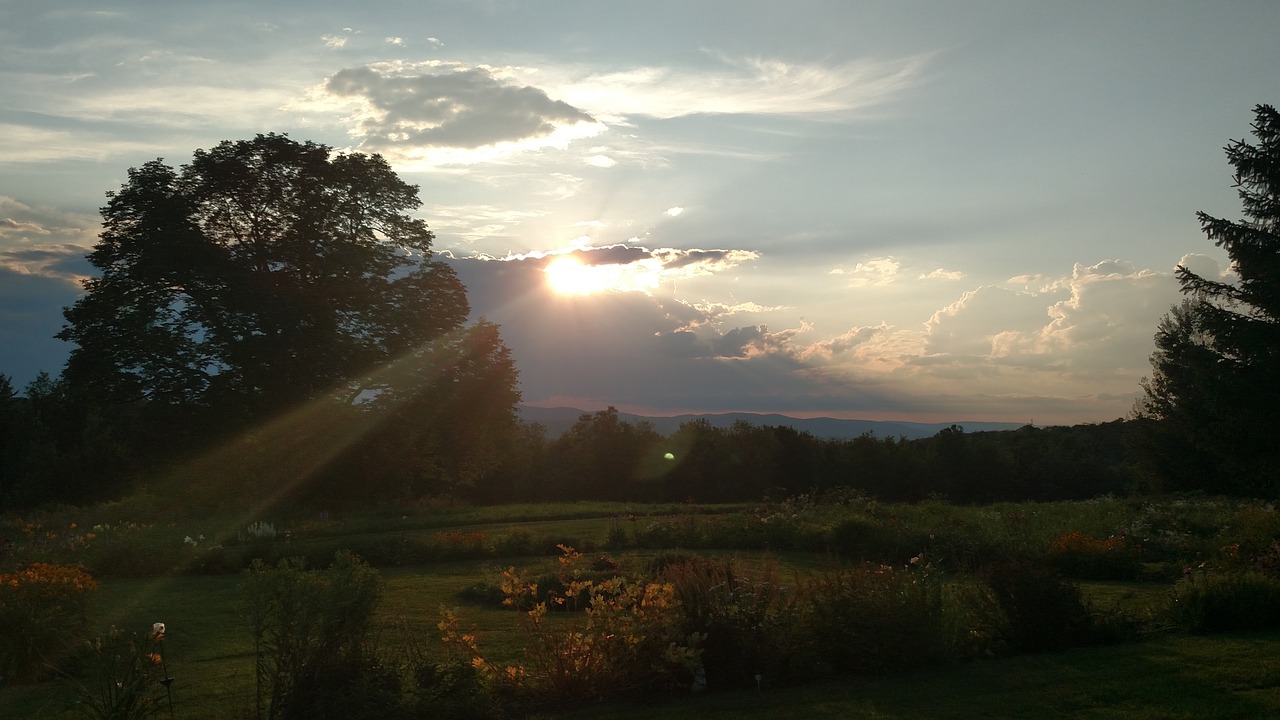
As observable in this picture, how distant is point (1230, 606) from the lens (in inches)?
367

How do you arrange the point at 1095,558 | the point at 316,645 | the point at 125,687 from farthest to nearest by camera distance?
the point at 1095,558 < the point at 316,645 < the point at 125,687

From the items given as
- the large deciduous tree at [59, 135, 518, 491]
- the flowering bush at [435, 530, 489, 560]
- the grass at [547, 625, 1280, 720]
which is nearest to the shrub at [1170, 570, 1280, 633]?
the grass at [547, 625, 1280, 720]

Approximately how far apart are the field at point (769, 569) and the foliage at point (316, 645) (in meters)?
0.40

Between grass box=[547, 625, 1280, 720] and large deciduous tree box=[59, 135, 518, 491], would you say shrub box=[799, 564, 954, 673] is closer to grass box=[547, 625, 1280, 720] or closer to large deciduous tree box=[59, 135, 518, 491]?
grass box=[547, 625, 1280, 720]

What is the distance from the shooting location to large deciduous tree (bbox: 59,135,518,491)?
2508 centimetres

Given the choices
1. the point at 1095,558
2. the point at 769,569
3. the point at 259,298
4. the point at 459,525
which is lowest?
the point at 459,525

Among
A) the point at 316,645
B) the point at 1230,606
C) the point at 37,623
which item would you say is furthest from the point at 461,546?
the point at 1230,606

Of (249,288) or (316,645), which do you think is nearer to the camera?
(316,645)

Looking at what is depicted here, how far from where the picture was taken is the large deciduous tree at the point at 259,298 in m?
25.1

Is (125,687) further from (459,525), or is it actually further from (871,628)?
(459,525)

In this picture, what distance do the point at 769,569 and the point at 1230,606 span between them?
198 inches

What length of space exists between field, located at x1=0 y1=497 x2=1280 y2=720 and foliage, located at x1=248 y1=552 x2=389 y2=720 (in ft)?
1.32

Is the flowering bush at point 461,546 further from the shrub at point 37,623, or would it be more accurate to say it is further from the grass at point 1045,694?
the grass at point 1045,694

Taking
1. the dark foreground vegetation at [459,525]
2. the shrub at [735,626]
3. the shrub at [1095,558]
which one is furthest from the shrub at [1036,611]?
the shrub at [1095,558]
